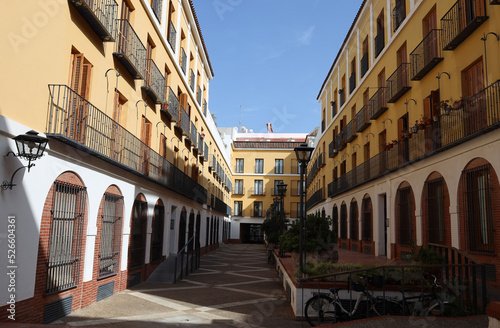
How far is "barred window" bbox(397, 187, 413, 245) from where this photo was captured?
49.4ft

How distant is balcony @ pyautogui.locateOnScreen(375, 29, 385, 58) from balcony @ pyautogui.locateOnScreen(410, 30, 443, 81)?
159 inches

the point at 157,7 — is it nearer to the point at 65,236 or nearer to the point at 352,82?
the point at 65,236

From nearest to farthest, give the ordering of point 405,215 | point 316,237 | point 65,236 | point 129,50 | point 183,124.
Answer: point 65,236
point 316,237
point 129,50
point 405,215
point 183,124

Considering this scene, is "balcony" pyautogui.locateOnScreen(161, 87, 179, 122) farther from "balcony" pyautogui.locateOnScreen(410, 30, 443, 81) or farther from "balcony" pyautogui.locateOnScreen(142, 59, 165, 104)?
"balcony" pyautogui.locateOnScreen(410, 30, 443, 81)

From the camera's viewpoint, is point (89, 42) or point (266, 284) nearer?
point (89, 42)

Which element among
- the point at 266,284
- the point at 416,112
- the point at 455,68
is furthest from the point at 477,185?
the point at 266,284

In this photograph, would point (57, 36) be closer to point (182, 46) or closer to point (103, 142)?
point (103, 142)

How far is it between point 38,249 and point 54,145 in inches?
74.0

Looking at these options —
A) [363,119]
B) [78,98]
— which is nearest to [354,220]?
[363,119]

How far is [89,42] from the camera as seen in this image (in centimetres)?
956

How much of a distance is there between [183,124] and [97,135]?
9.59m

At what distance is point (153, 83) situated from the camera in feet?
46.7

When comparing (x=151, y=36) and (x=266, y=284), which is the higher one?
(x=151, y=36)

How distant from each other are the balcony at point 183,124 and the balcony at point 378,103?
8251 millimetres
